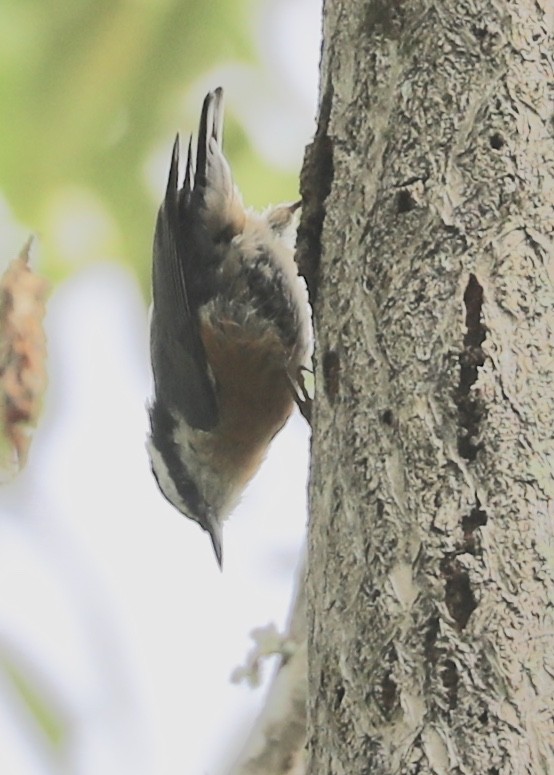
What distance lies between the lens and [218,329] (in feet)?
8.70

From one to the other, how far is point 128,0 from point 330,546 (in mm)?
1279

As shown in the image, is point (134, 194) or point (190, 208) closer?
point (134, 194)

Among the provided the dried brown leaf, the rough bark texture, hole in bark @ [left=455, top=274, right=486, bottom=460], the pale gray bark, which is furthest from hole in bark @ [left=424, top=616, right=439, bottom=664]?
the dried brown leaf

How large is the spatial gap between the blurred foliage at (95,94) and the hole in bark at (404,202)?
3.04 feet

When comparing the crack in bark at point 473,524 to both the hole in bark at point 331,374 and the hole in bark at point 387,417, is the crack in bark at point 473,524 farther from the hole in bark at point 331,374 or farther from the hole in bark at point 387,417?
the hole in bark at point 331,374

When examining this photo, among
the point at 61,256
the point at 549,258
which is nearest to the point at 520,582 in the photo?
the point at 549,258

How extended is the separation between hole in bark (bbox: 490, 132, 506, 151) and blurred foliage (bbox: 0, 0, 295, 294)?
3.21 feet

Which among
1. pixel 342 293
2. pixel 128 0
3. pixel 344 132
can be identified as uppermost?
pixel 128 0

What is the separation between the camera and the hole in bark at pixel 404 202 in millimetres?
1295

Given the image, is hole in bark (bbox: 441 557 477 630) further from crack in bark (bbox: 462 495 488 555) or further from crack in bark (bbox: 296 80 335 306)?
crack in bark (bbox: 296 80 335 306)

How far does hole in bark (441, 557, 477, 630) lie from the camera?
3.62 feet

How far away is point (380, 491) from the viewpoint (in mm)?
1196

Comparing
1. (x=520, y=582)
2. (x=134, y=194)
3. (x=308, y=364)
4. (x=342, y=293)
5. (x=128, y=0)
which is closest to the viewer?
(x=520, y=582)

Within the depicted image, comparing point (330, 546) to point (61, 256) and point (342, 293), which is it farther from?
point (61, 256)
